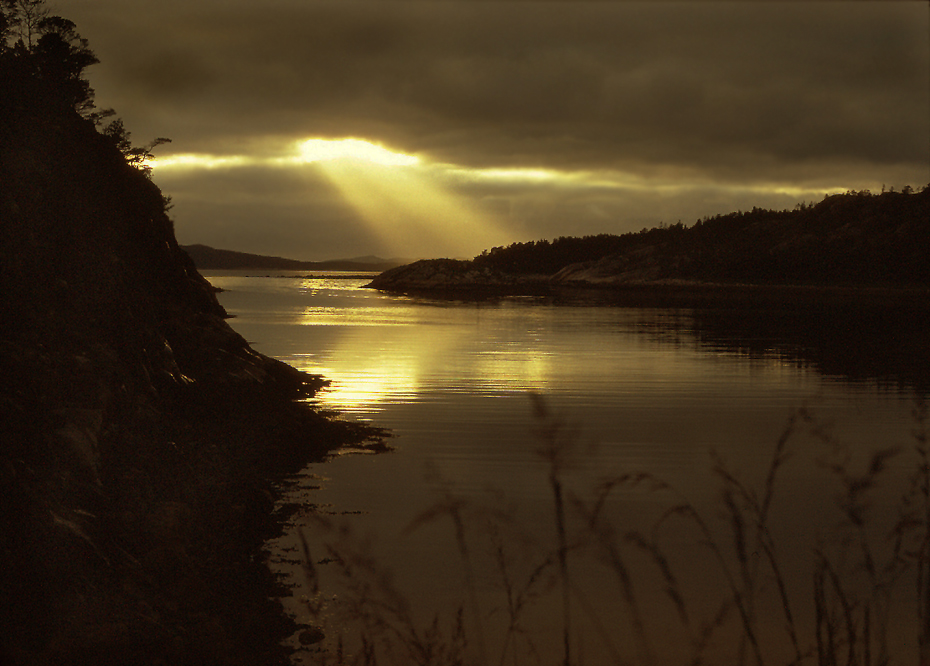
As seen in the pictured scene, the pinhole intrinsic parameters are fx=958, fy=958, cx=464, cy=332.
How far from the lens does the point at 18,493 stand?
8234mm

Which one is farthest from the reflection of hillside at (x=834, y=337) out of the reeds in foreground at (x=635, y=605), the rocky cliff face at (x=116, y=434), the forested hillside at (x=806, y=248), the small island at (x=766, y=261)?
the forested hillside at (x=806, y=248)

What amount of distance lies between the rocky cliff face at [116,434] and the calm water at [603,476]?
4.09 feet

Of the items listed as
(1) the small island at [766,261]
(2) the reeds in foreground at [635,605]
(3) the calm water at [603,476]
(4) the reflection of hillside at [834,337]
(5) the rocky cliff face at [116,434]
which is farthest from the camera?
(1) the small island at [766,261]

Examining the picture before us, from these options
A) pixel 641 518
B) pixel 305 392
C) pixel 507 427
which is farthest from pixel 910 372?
pixel 641 518

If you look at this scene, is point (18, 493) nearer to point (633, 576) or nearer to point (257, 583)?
point (257, 583)

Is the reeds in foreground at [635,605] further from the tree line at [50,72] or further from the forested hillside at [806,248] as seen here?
the forested hillside at [806,248]

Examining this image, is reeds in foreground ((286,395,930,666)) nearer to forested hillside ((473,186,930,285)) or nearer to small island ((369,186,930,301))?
small island ((369,186,930,301))

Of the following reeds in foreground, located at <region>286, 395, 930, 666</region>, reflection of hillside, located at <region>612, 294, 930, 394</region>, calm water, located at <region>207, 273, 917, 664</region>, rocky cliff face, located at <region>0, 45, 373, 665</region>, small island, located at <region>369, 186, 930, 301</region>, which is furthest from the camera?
small island, located at <region>369, 186, 930, 301</region>

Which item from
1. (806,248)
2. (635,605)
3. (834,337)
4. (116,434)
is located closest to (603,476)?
(116,434)

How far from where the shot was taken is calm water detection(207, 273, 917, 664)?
28.3ft

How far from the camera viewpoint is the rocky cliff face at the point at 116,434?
763 cm

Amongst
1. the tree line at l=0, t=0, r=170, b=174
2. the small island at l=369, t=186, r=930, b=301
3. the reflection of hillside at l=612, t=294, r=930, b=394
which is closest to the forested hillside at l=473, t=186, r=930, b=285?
the small island at l=369, t=186, r=930, b=301

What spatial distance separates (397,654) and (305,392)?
16962 millimetres

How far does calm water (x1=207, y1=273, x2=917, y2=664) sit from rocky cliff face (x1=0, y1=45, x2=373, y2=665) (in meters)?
1.25
